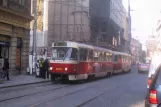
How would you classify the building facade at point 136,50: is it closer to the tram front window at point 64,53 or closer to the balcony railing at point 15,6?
the balcony railing at point 15,6

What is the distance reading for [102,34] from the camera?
229 ft

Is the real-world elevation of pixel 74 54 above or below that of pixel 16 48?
below

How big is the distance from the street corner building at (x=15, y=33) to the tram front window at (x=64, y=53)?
5.72 m

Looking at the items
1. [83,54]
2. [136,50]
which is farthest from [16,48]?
[136,50]

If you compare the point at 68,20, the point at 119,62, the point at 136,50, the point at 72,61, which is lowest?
the point at 119,62

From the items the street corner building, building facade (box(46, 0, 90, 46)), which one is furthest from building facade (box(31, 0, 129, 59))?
the street corner building

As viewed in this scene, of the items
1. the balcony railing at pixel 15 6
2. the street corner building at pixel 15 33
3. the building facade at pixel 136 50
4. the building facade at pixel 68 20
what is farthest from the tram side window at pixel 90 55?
the building facade at pixel 136 50

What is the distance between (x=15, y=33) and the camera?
30.7 m

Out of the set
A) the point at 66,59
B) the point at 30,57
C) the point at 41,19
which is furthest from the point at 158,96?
the point at 41,19

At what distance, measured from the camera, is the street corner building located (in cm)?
2850

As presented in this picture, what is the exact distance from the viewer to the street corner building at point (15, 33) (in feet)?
93.5

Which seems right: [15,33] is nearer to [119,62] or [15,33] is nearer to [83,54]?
[83,54]

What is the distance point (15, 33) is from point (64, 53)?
7.81 meters

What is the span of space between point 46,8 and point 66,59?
37343 millimetres
